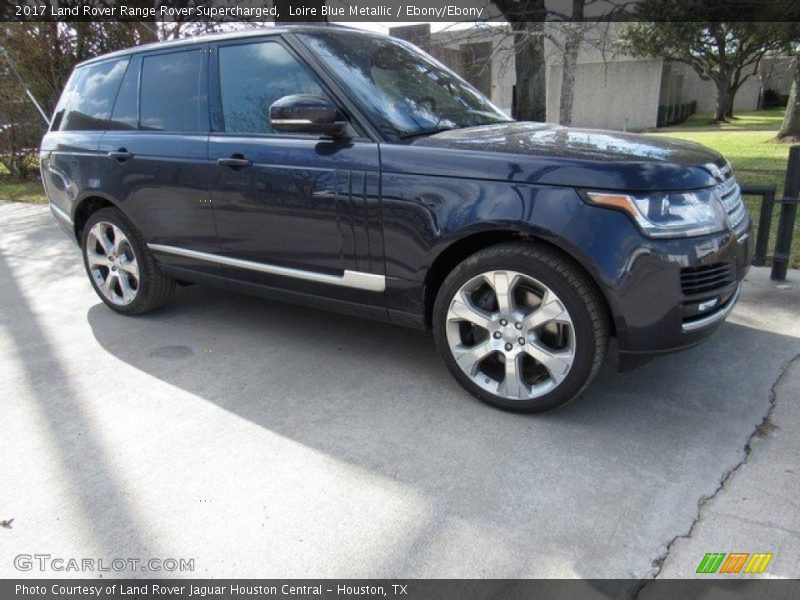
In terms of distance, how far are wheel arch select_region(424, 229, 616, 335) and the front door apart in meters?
0.28

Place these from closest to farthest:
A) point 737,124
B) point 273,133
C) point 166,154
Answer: point 273,133
point 166,154
point 737,124

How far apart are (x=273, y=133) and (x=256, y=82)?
0.37 m

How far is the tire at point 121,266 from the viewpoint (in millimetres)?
4383

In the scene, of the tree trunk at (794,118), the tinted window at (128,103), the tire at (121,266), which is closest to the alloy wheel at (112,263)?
the tire at (121,266)

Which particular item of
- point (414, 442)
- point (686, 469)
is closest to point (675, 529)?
point (686, 469)

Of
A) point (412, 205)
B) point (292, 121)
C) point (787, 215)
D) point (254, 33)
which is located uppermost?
point (254, 33)

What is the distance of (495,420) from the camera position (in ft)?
9.97

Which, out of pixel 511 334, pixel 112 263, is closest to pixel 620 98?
pixel 112 263

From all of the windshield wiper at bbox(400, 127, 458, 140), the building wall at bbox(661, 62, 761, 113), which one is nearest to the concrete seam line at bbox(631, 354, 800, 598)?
the windshield wiper at bbox(400, 127, 458, 140)

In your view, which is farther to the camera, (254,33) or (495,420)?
(254,33)

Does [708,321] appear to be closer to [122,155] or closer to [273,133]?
[273,133]

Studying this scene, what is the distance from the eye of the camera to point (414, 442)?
2891 millimetres

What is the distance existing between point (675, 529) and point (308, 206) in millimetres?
2308

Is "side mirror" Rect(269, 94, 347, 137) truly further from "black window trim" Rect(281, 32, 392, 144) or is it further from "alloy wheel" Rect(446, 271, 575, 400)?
"alloy wheel" Rect(446, 271, 575, 400)
